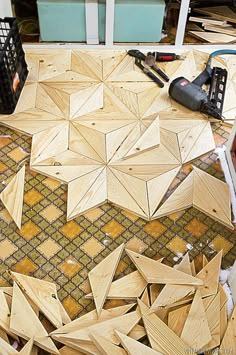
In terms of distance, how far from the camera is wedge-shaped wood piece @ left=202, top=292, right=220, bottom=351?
1.14 metres

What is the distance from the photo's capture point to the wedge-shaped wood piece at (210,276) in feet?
4.12

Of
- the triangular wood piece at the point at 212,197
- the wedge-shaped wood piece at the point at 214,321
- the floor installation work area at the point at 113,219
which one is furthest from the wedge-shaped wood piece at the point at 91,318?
the triangular wood piece at the point at 212,197

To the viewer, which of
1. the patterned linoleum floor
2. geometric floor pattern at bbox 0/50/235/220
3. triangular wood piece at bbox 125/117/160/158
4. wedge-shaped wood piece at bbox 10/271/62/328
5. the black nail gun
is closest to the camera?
wedge-shaped wood piece at bbox 10/271/62/328

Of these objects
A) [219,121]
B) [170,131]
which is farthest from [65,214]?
[219,121]

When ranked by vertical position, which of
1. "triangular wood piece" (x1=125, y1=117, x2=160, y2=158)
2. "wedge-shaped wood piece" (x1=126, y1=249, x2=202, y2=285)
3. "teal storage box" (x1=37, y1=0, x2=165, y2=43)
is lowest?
"wedge-shaped wood piece" (x1=126, y1=249, x2=202, y2=285)

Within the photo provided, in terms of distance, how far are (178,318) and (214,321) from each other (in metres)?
0.12

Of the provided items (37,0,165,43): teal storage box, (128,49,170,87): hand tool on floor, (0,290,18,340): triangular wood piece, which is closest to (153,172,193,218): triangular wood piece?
(0,290,18,340): triangular wood piece

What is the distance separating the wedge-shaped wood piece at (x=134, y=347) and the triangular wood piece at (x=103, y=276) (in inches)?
5.3

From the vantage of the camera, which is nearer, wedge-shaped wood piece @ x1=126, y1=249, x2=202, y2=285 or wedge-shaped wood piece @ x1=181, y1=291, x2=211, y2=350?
wedge-shaped wood piece @ x1=181, y1=291, x2=211, y2=350

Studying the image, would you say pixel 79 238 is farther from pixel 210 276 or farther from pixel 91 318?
pixel 210 276

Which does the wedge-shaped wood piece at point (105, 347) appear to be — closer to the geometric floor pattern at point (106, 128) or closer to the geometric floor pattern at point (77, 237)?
the geometric floor pattern at point (77, 237)

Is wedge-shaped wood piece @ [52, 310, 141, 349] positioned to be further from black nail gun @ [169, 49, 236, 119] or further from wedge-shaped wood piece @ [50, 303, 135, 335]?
black nail gun @ [169, 49, 236, 119]

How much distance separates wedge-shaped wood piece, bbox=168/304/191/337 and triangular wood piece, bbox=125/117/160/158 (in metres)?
0.76

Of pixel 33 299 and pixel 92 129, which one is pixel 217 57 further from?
pixel 33 299
